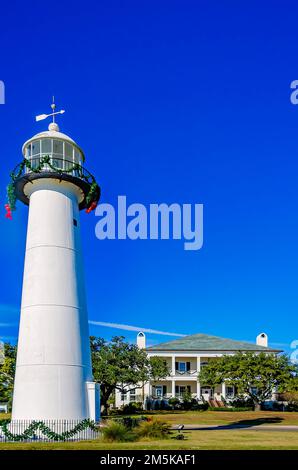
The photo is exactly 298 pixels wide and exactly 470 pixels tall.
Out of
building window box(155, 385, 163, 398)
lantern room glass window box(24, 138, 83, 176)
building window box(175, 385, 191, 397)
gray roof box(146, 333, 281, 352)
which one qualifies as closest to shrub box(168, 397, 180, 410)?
building window box(155, 385, 163, 398)

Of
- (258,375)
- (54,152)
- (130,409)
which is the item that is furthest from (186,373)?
(54,152)

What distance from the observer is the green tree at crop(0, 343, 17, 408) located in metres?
46.7

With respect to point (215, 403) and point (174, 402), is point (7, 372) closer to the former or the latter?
point (174, 402)

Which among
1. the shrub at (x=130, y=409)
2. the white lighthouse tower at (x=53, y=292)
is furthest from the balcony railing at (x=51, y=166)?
the shrub at (x=130, y=409)

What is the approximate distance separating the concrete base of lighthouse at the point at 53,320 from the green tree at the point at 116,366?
27.7 m

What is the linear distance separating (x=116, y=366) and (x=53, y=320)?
30.2 meters

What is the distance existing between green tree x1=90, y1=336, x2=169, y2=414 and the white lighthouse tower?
27.6 m

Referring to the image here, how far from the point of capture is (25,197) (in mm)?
25875

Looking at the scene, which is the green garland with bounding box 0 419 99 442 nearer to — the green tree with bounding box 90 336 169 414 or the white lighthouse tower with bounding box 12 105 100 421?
the white lighthouse tower with bounding box 12 105 100 421

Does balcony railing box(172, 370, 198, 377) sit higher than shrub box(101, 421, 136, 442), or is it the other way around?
balcony railing box(172, 370, 198, 377)

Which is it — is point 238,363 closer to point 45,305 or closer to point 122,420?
point 122,420

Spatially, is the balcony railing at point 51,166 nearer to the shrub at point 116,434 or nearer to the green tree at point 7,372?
the shrub at point 116,434

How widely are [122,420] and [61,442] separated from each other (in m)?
5.30

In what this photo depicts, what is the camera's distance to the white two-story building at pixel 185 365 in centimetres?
6719
